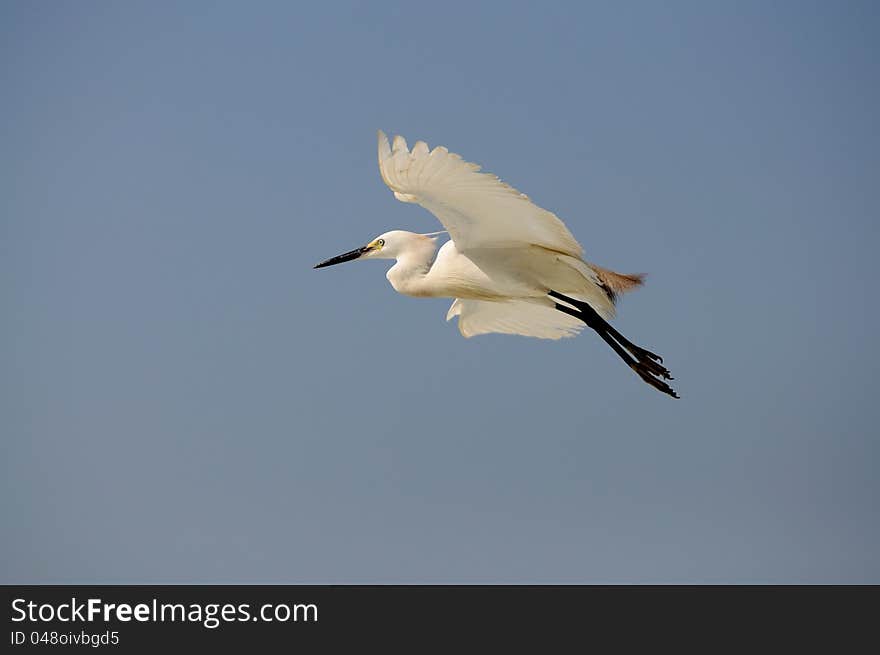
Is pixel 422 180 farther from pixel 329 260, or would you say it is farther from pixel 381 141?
pixel 329 260

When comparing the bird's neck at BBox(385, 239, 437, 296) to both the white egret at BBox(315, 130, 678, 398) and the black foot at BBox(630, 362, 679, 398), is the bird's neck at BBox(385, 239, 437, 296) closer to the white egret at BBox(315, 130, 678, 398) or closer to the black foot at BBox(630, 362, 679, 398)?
the white egret at BBox(315, 130, 678, 398)

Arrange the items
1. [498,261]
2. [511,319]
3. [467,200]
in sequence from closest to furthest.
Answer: [467,200] < [498,261] < [511,319]

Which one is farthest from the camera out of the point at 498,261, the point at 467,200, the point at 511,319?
the point at 511,319

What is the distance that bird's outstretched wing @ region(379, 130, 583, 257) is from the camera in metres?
9.06

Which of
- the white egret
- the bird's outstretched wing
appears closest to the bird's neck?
the white egret

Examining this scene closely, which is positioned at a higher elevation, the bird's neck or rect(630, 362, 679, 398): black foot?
the bird's neck

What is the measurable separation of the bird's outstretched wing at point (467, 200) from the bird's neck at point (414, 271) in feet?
1.28

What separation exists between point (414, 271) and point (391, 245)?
1.30ft

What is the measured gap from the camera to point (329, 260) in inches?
461

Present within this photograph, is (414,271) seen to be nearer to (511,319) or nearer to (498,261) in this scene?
(498,261)

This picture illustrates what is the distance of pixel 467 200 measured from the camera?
32.0 feet

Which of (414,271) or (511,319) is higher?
(511,319)

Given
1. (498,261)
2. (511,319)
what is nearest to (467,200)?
(498,261)
